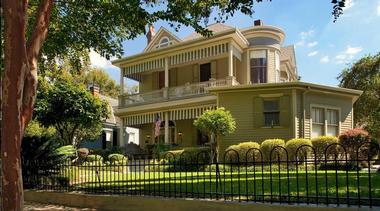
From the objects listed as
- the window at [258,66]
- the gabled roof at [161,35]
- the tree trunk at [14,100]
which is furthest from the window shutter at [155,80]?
the tree trunk at [14,100]

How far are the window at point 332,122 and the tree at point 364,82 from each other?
12905 mm

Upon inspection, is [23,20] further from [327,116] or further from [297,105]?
[327,116]

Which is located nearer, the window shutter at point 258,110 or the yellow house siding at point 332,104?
the yellow house siding at point 332,104

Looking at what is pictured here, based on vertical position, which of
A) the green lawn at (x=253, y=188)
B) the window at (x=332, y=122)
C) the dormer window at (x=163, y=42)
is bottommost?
the green lawn at (x=253, y=188)

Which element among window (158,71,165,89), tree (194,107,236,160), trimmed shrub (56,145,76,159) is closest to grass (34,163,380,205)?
trimmed shrub (56,145,76,159)

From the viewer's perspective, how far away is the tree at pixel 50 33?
6.60m

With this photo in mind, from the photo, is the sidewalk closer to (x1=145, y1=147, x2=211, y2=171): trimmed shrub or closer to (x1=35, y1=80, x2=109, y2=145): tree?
(x1=145, y1=147, x2=211, y2=171): trimmed shrub

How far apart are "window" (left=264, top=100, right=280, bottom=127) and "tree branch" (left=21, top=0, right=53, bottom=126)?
16036 mm

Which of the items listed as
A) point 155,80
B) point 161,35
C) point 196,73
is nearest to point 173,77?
point 155,80

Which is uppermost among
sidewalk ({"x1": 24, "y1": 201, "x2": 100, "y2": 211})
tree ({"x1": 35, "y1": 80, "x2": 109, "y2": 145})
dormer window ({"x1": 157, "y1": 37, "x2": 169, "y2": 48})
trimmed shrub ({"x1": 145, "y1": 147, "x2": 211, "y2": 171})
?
dormer window ({"x1": 157, "y1": 37, "x2": 169, "y2": 48})

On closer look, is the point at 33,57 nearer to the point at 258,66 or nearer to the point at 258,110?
the point at 258,110

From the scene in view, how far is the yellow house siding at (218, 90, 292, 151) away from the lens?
22.2 metres

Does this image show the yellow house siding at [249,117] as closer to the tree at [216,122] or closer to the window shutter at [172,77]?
the tree at [216,122]

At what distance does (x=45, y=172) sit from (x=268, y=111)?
43.0ft
